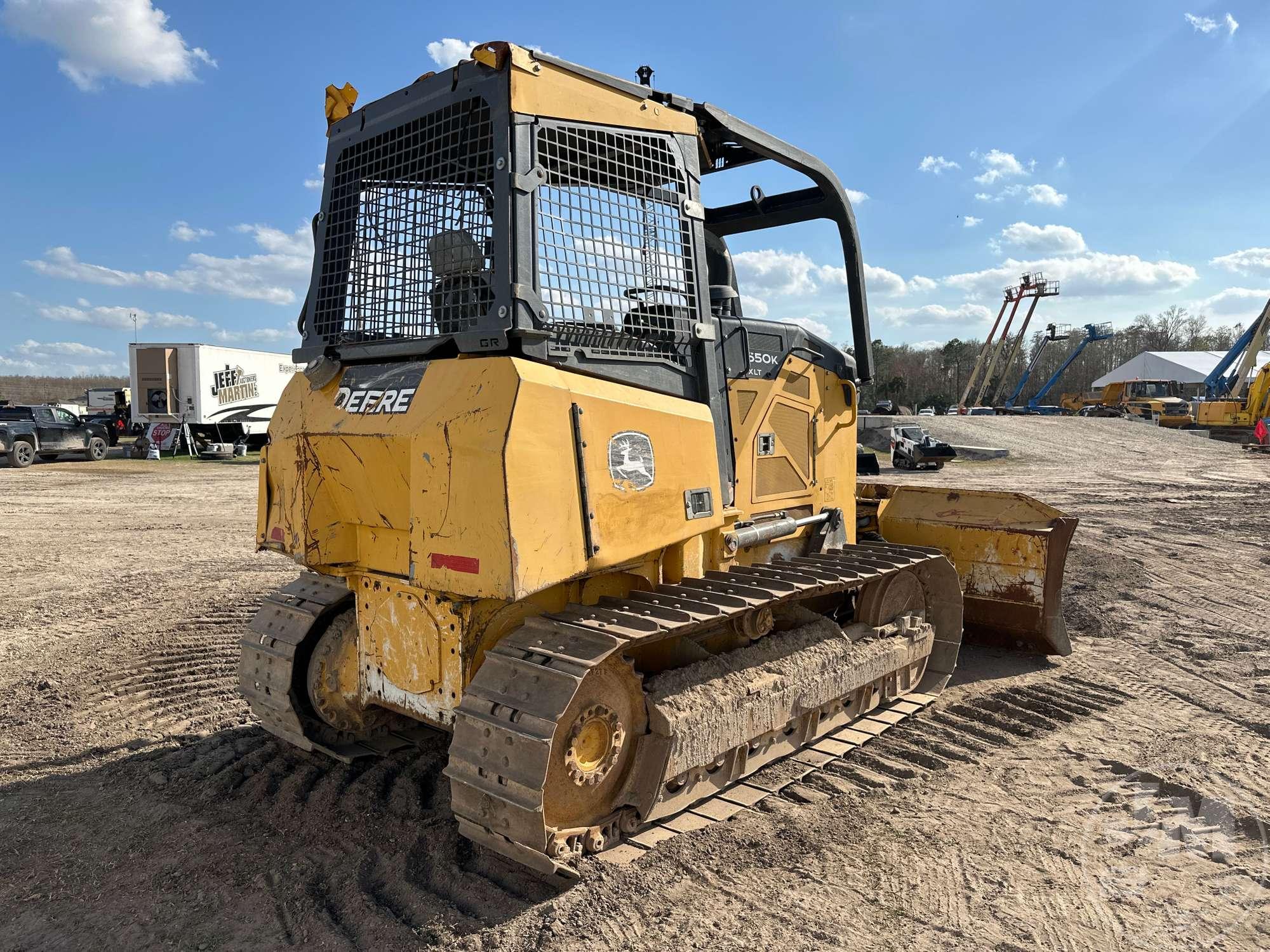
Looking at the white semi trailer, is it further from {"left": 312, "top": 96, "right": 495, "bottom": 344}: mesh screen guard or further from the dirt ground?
{"left": 312, "top": 96, "right": 495, "bottom": 344}: mesh screen guard

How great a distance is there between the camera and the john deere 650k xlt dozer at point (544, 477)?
3316 millimetres

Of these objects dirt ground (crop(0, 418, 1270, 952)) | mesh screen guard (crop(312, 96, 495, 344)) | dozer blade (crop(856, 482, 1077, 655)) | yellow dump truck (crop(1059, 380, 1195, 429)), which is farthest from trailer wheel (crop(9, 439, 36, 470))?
yellow dump truck (crop(1059, 380, 1195, 429))

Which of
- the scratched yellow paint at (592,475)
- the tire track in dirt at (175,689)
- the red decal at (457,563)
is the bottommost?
the tire track in dirt at (175,689)

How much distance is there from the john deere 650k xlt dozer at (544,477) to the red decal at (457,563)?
0.5 inches

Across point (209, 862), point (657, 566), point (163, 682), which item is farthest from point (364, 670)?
point (163, 682)

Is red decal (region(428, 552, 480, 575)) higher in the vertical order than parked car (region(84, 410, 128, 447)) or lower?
lower

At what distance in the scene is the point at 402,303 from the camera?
3.97m

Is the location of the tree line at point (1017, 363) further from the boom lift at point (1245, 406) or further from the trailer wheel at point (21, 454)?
the trailer wheel at point (21, 454)

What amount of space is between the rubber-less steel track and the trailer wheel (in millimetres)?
26100

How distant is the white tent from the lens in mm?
66500

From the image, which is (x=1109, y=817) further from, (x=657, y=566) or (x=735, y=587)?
(x=657, y=566)

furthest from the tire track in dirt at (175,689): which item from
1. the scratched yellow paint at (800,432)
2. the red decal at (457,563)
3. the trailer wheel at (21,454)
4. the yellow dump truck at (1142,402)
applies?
the yellow dump truck at (1142,402)

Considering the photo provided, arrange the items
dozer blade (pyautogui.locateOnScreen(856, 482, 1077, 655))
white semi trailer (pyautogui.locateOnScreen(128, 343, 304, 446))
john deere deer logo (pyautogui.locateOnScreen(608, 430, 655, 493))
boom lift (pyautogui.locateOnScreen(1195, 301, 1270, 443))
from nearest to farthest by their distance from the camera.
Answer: john deere deer logo (pyautogui.locateOnScreen(608, 430, 655, 493)) < dozer blade (pyautogui.locateOnScreen(856, 482, 1077, 655)) < white semi trailer (pyautogui.locateOnScreen(128, 343, 304, 446)) < boom lift (pyautogui.locateOnScreen(1195, 301, 1270, 443))

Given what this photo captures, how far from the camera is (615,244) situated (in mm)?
3902
